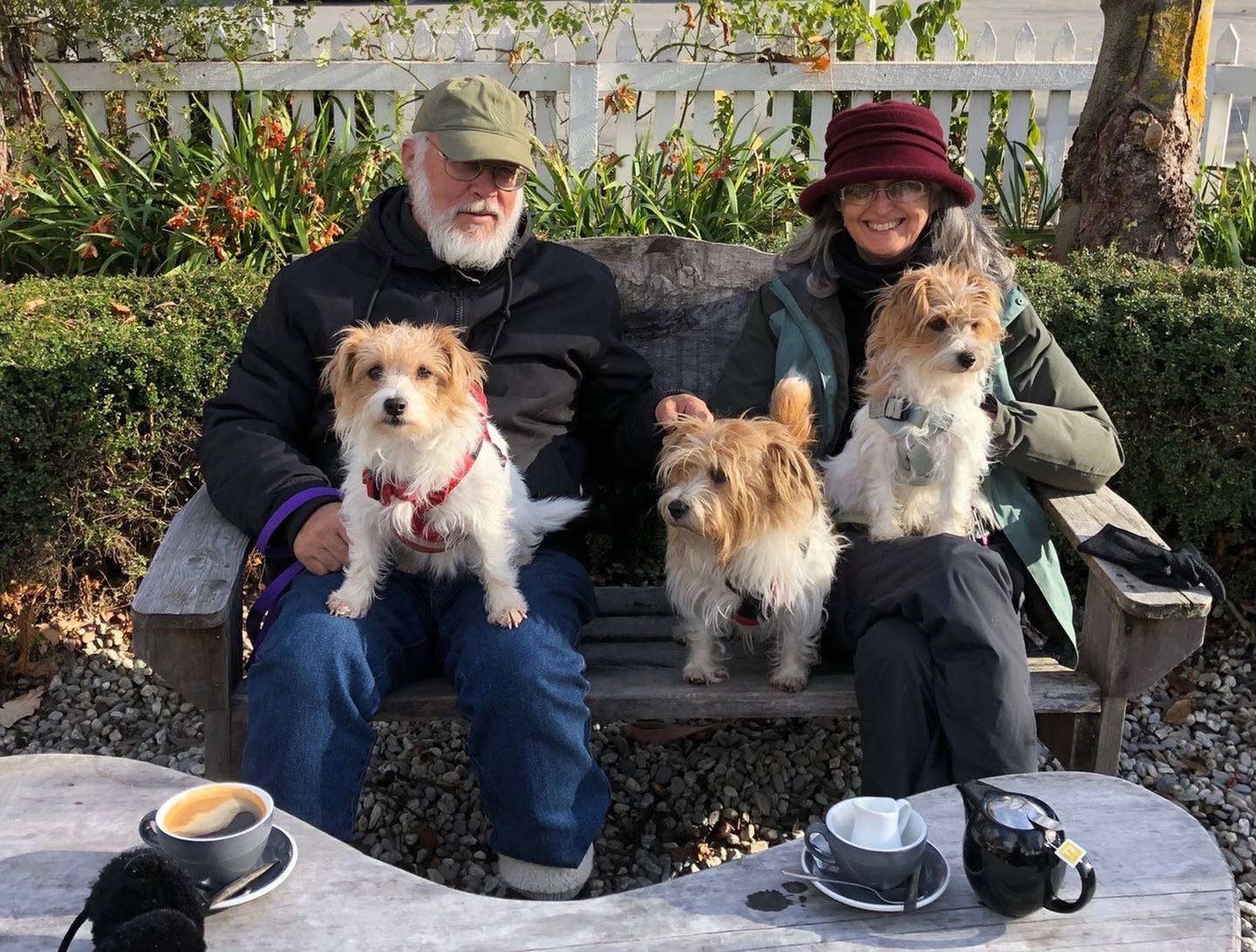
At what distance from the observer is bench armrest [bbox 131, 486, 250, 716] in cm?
288

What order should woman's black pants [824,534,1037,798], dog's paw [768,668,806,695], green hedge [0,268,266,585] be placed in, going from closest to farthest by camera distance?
woman's black pants [824,534,1037,798], dog's paw [768,668,806,695], green hedge [0,268,266,585]

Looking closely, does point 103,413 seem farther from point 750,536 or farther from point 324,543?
point 750,536

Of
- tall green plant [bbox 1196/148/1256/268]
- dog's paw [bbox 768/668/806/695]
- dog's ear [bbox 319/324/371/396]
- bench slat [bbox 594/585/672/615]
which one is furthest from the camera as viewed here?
tall green plant [bbox 1196/148/1256/268]

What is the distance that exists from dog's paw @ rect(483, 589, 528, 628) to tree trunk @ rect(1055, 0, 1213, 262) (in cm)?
323

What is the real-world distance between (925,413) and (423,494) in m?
1.33

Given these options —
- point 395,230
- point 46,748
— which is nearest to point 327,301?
point 395,230

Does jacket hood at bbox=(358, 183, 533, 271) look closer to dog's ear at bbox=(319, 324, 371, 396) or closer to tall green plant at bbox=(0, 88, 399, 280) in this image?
dog's ear at bbox=(319, 324, 371, 396)

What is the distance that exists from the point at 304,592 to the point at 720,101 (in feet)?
14.8

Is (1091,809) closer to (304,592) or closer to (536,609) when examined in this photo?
(536,609)

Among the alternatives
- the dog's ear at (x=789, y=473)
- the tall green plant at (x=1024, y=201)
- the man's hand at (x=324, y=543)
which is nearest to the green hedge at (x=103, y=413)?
the man's hand at (x=324, y=543)

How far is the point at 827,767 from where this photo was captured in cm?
405

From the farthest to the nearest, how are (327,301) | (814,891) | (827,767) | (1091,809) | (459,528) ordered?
(827,767)
(327,301)
(459,528)
(1091,809)
(814,891)

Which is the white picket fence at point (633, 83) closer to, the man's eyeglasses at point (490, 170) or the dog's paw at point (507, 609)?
the man's eyeglasses at point (490, 170)

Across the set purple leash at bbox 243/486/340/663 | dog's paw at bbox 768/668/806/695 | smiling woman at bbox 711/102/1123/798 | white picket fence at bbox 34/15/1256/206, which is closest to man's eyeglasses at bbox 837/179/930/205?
smiling woman at bbox 711/102/1123/798
